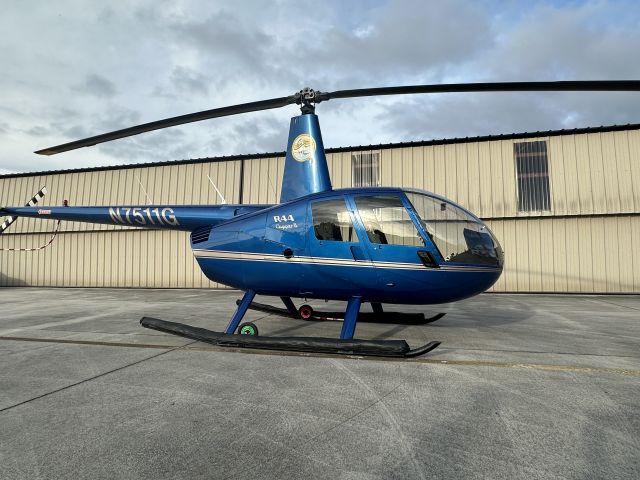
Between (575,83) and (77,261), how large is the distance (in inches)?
870

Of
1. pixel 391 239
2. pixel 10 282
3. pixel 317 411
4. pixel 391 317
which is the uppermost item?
pixel 391 239

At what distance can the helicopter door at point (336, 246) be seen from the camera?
16.4 ft

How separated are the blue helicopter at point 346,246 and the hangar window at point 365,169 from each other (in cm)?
1048

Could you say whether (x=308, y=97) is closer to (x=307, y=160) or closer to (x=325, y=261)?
(x=307, y=160)

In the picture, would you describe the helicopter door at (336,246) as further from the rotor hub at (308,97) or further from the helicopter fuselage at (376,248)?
the rotor hub at (308,97)

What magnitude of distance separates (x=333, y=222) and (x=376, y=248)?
2.40ft

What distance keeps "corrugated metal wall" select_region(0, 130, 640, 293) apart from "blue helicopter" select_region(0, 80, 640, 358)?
10.6 metres

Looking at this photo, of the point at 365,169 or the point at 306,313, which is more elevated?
the point at 365,169

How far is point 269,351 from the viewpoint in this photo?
4938mm

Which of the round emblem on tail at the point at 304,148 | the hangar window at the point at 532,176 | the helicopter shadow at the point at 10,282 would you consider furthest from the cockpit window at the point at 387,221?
the helicopter shadow at the point at 10,282

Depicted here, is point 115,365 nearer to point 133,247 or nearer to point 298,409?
point 298,409

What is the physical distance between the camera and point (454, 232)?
16.1 feet

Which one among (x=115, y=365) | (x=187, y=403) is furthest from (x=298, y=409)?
(x=115, y=365)

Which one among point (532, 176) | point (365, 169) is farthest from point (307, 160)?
point (532, 176)
